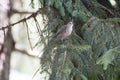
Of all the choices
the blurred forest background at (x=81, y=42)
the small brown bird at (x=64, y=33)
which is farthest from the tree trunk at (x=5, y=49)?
the small brown bird at (x=64, y=33)

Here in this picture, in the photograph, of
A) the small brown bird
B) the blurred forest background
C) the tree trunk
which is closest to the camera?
the blurred forest background

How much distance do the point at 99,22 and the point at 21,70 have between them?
3.55 meters

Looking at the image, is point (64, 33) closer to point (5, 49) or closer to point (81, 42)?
point (81, 42)

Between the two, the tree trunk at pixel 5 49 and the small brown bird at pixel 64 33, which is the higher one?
the small brown bird at pixel 64 33

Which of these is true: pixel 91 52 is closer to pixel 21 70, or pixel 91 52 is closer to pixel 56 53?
pixel 56 53

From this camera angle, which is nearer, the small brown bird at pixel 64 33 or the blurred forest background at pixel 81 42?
the blurred forest background at pixel 81 42

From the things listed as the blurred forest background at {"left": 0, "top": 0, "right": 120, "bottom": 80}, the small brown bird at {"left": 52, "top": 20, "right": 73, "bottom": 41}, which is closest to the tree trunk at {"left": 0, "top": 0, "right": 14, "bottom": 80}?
the blurred forest background at {"left": 0, "top": 0, "right": 120, "bottom": 80}

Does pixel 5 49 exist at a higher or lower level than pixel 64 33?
lower

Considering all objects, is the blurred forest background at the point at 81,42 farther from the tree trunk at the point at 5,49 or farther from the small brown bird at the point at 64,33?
the tree trunk at the point at 5,49

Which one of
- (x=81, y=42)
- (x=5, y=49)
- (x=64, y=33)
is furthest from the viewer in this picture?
(x=5, y=49)

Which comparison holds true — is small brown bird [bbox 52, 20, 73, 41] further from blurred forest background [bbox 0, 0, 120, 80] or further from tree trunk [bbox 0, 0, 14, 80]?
tree trunk [bbox 0, 0, 14, 80]

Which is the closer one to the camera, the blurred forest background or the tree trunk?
the blurred forest background

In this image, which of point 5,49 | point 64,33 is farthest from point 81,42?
point 5,49

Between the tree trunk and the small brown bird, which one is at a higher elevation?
the small brown bird
